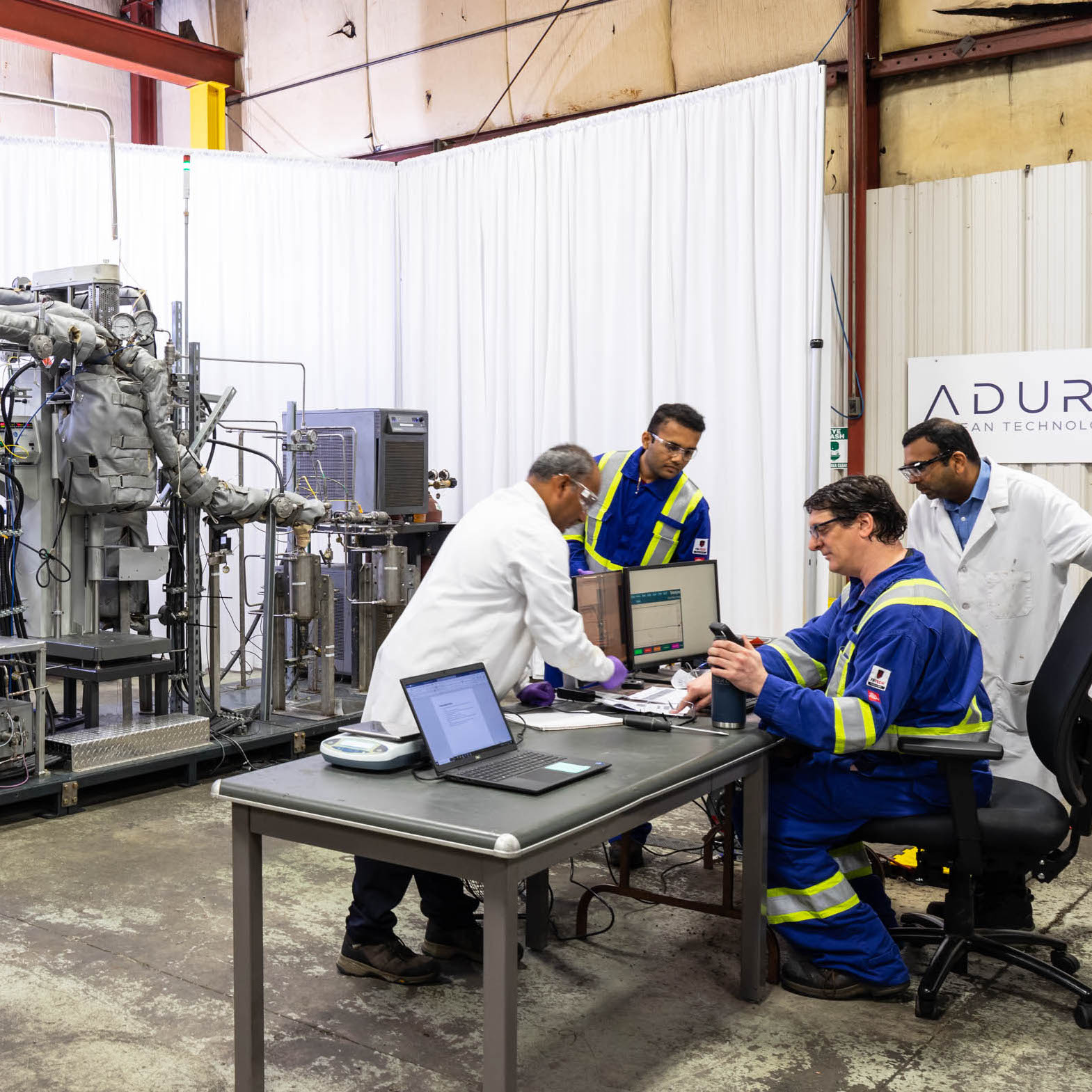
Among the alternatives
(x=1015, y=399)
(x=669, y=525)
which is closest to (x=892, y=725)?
(x=669, y=525)

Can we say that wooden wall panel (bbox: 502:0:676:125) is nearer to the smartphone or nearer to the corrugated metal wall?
the corrugated metal wall

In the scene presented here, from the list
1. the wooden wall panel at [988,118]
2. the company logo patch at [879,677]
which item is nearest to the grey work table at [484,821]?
the company logo patch at [879,677]

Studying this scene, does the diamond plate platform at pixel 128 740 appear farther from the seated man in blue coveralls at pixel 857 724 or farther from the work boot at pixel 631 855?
the seated man in blue coveralls at pixel 857 724

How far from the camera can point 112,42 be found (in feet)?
24.6

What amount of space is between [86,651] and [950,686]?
10.5 feet

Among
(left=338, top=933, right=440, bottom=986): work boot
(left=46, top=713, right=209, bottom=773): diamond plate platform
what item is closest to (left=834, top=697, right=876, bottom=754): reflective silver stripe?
(left=338, top=933, right=440, bottom=986): work boot

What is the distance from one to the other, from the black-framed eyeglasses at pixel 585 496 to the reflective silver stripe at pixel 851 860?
3.45 feet

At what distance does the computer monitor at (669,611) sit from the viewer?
3326 millimetres

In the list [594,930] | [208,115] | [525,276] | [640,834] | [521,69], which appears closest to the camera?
[594,930]

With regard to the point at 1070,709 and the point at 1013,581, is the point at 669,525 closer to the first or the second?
the point at 1013,581

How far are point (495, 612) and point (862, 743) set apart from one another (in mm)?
908

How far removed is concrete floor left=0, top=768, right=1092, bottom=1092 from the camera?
8.42 feet

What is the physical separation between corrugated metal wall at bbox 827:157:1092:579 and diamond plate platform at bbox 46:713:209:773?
323cm

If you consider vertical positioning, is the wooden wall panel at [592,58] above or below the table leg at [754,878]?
above
